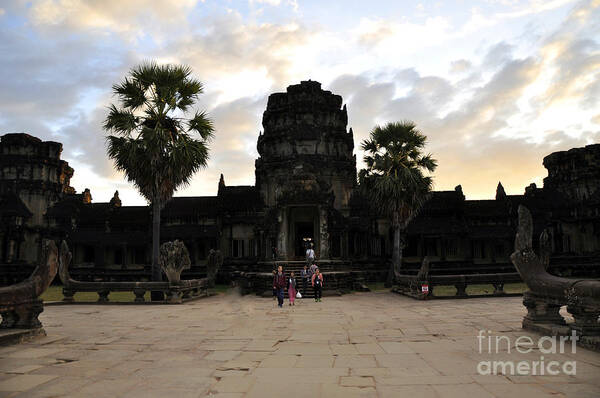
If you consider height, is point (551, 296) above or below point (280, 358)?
above

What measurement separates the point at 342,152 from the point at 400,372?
2646 cm

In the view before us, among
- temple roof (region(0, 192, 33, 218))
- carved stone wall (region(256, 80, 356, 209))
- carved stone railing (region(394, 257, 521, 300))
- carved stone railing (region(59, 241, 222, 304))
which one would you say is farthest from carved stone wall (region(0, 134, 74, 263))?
carved stone railing (region(394, 257, 521, 300))

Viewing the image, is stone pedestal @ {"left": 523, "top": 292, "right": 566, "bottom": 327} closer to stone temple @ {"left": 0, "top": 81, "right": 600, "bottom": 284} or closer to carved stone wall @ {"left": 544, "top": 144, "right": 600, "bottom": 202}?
stone temple @ {"left": 0, "top": 81, "right": 600, "bottom": 284}

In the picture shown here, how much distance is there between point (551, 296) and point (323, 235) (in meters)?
17.8

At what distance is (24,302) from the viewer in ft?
32.8

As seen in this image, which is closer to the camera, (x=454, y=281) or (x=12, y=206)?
(x=454, y=281)

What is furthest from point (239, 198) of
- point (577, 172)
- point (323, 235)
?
point (577, 172)

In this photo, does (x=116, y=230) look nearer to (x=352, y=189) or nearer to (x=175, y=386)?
(x=352, y=189)

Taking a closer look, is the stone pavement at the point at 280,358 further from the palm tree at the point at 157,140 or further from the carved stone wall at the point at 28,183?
the carved stone wall at the point at 28,183

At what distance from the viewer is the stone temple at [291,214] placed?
31625mm

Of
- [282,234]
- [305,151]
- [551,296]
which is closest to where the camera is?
[551,296]

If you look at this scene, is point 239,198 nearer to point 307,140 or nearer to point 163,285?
point 307,140

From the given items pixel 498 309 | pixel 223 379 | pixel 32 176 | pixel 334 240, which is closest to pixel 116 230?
pixel 32 176

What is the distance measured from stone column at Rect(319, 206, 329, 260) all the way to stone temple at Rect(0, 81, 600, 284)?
2.12 m
